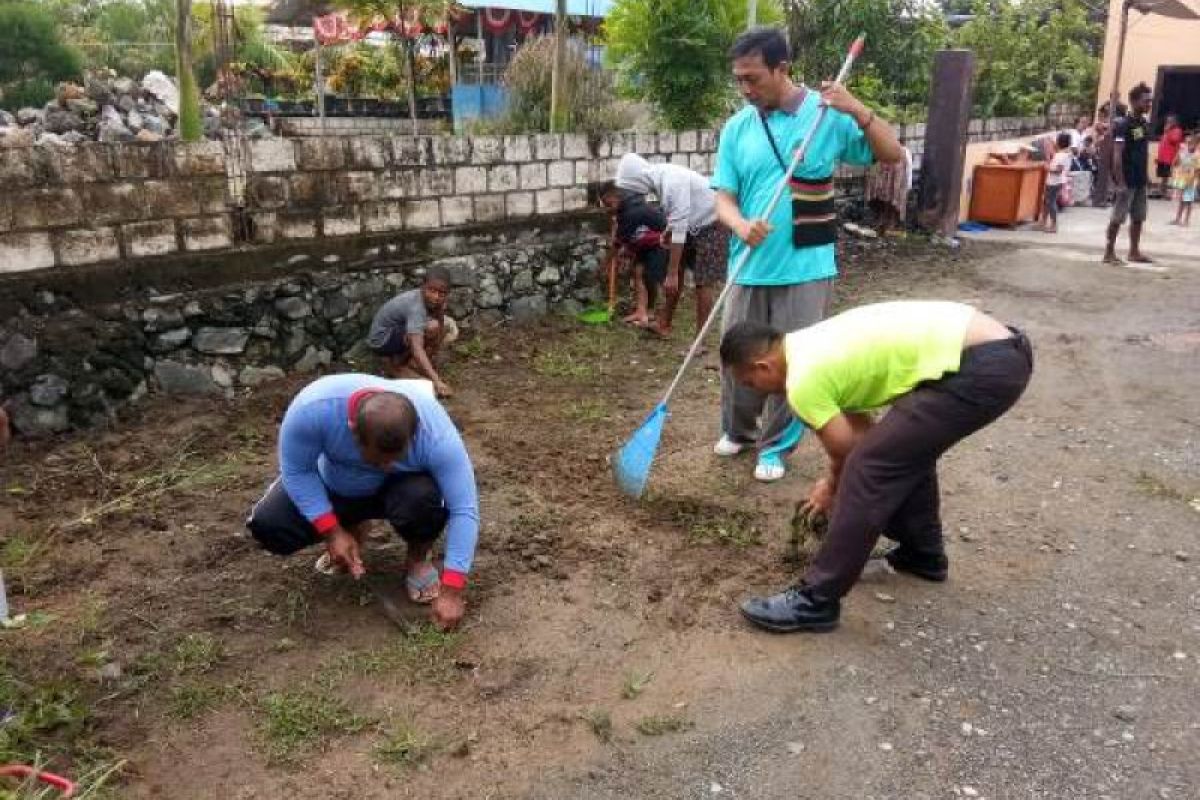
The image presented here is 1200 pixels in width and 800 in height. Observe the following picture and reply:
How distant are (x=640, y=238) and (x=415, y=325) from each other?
2288 mm

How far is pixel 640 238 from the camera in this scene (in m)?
7.04

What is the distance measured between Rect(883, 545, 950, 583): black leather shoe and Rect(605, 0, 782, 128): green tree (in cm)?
687

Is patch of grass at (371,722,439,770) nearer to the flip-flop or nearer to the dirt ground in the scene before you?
the dirt ground

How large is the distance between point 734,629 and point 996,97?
1603cm

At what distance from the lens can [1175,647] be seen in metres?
3.08

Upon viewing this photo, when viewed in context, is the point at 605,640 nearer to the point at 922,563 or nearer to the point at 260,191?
the point at 922,563

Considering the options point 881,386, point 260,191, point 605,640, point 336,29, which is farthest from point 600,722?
point 336,29

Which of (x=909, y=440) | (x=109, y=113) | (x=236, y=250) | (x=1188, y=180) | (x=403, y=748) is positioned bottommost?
(x=403, y=748)

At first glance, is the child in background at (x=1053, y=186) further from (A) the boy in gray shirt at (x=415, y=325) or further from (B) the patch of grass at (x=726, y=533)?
(B) the patch of grass at (x=726, y=533)

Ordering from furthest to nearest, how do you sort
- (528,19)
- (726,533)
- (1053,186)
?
(528,19), (1053,186), (726,533)

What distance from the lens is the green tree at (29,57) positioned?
13.6 meters

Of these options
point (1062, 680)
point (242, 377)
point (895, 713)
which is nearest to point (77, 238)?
point (242, 377)

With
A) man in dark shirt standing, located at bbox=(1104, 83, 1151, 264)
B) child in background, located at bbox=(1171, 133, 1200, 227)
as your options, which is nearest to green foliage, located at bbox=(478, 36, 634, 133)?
man in dark shirt standing, located at bbox=(1104, 83, 1151, 264)

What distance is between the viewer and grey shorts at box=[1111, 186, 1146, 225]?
9.23 metres
